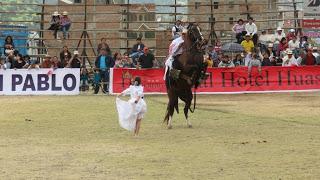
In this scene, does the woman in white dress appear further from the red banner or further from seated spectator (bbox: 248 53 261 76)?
seated spectator (bbox: 248 53 261 76)

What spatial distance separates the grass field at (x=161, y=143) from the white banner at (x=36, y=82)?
5232 millimetres

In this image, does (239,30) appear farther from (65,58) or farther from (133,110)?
(133,110)

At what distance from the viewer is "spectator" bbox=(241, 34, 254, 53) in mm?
33094

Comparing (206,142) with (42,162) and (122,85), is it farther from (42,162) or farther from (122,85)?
(122,85)

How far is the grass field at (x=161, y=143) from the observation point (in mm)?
11812

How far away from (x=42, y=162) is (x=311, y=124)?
884 cm

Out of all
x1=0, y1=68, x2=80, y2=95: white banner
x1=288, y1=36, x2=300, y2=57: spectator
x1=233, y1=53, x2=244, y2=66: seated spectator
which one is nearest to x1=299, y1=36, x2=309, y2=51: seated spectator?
x1=288, y1=36, x2=300, y2=57: spectator

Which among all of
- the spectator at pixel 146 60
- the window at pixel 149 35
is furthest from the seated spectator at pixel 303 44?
the window at pixel 149 35

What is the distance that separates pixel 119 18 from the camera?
156 feet

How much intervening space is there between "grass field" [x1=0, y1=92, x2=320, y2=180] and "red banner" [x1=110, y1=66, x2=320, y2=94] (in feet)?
15.9

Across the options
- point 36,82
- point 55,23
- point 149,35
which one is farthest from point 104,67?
point 149,35

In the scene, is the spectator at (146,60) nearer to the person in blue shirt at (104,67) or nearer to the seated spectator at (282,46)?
the person in blue shirt at (104,67)

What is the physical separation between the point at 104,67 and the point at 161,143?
17.1 metres

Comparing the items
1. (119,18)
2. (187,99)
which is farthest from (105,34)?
(187,99)
